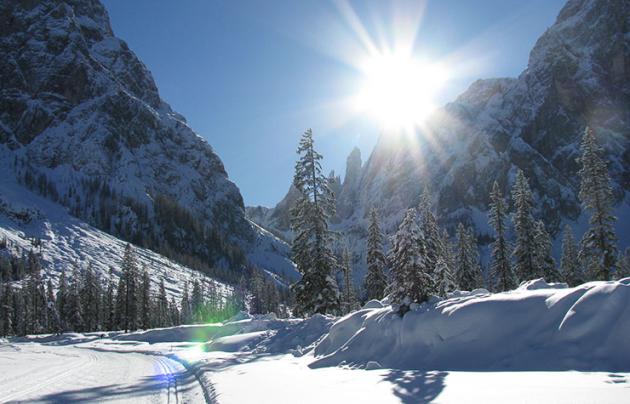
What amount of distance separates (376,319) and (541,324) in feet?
22.8

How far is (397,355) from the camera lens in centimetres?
1420

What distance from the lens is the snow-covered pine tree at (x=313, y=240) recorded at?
1276 inches

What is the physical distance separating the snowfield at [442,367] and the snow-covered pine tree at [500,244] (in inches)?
1172

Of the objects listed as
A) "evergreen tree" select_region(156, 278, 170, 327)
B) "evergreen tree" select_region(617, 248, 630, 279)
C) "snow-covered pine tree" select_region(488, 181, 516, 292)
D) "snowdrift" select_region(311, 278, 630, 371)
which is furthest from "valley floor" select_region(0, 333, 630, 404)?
"evergreen tree" select_region(156, 278, 170, 327)

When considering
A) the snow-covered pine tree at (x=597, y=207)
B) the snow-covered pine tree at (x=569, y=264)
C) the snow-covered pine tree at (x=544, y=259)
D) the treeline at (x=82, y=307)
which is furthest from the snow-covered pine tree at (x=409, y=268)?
the treeline at (x=82, y=307)

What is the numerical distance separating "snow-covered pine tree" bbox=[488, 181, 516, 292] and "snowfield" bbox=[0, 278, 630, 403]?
29763mm

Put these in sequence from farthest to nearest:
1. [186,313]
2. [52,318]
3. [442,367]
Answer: [186,313], [52,318], [442,367]

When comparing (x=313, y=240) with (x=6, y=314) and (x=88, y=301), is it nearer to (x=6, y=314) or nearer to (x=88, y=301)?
(x=88, y=301)

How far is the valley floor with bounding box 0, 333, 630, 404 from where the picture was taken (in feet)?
25.3

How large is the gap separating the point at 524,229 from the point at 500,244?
3256 mm

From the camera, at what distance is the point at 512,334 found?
11492 mm

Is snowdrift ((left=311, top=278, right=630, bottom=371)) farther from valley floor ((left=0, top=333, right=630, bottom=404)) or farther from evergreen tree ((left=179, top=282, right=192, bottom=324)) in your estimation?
evergreen tree ((left=179, top=282, right=192, bottom=324))

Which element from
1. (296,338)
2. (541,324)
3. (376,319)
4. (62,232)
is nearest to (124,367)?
(296,338)

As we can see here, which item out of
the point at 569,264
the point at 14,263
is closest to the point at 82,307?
the point at 14,263
